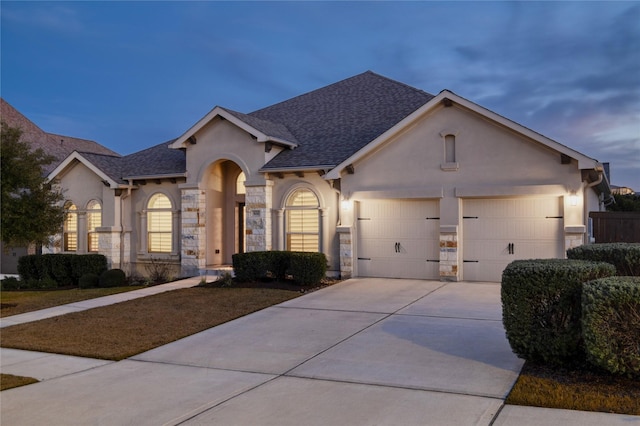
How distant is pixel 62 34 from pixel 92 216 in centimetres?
1099

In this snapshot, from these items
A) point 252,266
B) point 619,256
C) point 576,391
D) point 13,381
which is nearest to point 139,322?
point 13,381

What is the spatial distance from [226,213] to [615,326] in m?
15.5

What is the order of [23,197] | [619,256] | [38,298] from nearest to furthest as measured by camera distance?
[619,256] → [23,197] → [38,298]

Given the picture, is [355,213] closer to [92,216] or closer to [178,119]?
[92,216]

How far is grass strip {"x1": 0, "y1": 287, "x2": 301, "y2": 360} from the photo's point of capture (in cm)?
879

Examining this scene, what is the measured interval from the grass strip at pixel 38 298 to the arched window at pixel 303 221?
504 cm

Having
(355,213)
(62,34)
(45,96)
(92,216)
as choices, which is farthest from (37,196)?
(45,96)

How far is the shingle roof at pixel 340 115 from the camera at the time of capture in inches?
679

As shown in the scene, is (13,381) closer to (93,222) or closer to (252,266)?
(252,266)

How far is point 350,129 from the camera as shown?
18469mm

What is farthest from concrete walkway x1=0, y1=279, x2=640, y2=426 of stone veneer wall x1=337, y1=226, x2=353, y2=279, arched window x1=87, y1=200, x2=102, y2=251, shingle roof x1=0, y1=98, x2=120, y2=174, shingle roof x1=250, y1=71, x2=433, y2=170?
shingle roof x1=0, y1=98, x2=120, y2=174

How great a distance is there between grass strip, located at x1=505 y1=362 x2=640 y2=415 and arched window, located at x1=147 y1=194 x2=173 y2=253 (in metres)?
15.3

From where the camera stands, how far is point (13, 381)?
6.92 metres

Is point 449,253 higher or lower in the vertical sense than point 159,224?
lower
